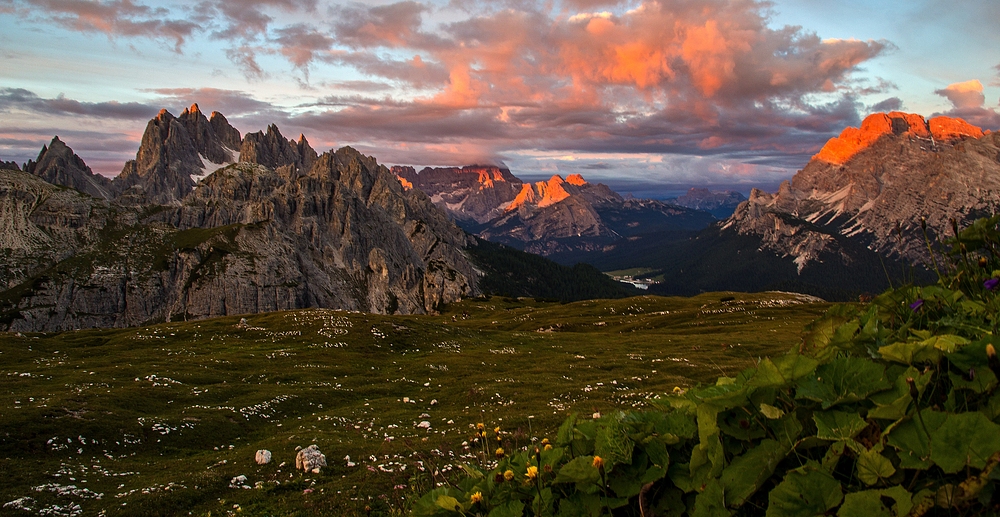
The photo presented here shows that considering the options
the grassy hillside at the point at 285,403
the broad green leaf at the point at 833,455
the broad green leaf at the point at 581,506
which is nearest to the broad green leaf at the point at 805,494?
the broad green leaf at the point at 833,455

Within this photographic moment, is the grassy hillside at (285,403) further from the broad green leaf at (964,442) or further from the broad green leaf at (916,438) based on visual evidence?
the broad green leaf at (964,442)

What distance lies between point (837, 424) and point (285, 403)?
3496 centimetres

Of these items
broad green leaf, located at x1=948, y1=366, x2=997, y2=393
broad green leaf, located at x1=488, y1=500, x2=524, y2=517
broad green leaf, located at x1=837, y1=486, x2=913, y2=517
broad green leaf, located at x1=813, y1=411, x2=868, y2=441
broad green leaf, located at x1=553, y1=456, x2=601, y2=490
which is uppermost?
broad green leaf, located at x1=948, y1=366, x2=997, y2=393

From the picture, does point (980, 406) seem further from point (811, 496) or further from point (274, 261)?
point (274, 261)

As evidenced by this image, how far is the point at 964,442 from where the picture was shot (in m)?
2.65

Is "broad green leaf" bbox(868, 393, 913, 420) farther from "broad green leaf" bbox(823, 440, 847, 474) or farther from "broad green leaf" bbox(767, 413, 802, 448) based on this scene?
"broad green leaf" bbox(767, 413, 802, 448)

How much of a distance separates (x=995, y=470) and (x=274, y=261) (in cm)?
20022

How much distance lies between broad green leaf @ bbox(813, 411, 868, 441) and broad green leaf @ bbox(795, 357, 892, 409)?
8 cm

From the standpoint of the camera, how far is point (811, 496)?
304cm

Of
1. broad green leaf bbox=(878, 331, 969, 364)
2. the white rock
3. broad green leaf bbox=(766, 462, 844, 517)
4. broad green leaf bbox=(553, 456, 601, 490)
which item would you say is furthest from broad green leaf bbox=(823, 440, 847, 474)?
the white rock

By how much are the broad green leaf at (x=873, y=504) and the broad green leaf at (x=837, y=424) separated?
431 millimetres

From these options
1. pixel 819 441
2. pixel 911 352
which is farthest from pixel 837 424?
pixel 911 352

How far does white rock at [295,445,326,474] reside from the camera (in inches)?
745

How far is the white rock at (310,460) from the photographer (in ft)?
62.1
